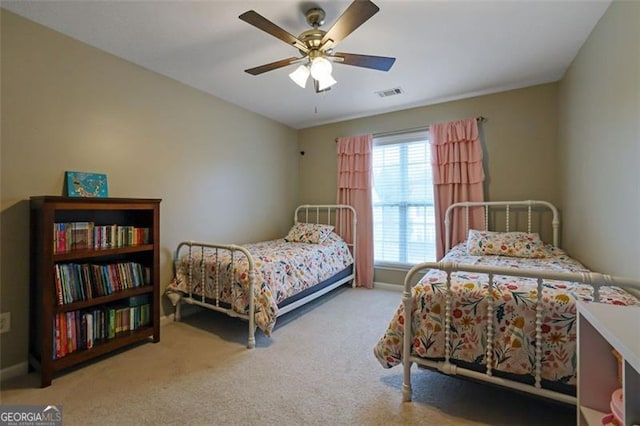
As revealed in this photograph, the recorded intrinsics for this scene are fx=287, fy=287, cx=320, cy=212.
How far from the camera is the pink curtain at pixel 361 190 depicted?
3799mm

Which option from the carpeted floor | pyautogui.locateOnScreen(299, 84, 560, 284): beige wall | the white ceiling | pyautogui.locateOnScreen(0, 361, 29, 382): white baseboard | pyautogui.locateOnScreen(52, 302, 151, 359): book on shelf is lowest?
the carpeted floor

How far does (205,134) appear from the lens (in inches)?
122

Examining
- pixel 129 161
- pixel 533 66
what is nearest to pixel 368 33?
pixel 533 66

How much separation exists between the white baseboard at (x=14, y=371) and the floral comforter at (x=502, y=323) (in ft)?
7.54

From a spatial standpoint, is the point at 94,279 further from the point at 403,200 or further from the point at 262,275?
the point at 403,200

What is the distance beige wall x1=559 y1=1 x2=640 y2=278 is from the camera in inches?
60.5

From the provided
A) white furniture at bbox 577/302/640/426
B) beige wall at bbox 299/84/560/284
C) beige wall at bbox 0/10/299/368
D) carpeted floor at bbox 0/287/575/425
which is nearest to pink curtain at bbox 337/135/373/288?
beige wall at bbox 299/84/560/284

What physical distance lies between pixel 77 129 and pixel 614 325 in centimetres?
311

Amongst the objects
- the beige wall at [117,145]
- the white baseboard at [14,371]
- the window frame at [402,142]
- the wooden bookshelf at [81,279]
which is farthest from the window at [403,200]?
the white baseboard at [14,371]

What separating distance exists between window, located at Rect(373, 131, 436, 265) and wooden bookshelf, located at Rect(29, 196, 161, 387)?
104 inches

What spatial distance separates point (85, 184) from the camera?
2168mm

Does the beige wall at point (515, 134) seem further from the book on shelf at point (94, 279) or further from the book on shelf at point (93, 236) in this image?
the book on shelf at point (94, 279)

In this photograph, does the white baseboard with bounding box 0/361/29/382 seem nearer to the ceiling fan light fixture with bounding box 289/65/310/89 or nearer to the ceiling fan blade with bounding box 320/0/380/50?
the ceiling fan light fixture with bounding box 289/65/310/89

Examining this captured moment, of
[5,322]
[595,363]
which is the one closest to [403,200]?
[595,363]
